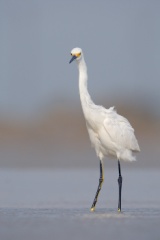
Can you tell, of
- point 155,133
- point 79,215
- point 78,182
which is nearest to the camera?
point 79,215

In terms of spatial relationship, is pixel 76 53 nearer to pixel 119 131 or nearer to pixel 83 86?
pixel 83 86

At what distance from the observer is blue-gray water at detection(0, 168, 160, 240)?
57.5ft

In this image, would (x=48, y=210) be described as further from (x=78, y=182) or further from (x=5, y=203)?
(x=78, y=182)

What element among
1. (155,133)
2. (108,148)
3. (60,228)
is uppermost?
(155,133)

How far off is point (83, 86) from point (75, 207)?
1.99m

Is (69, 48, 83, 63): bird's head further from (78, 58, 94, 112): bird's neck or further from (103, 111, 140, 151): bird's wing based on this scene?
(103, 111, 140, 151): bird's wing

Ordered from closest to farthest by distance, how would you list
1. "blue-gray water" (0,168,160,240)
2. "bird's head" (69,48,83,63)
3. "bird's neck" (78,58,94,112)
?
"blue-gray water" (0,168,160,240) → "bird's neck" (78,58,94,112) → "bird's head" (69,48,83,63)

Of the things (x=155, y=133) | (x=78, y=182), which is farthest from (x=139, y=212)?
(x=155, y=133)

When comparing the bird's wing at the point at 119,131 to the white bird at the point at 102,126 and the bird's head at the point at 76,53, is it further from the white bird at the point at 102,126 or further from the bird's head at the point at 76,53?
the bird's head at the point at 76,53

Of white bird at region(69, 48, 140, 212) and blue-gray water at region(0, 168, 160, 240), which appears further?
white bird at region(69, 48, 140, 212)

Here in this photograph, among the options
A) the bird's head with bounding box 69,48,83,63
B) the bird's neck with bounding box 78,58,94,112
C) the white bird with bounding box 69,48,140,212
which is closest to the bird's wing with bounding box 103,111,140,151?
the white bird with bounding box 69,48,140,212

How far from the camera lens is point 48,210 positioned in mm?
20594

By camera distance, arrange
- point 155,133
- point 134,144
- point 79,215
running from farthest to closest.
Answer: point 155,133
point 134,144
point 79,215

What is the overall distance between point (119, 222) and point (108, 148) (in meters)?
2.51
